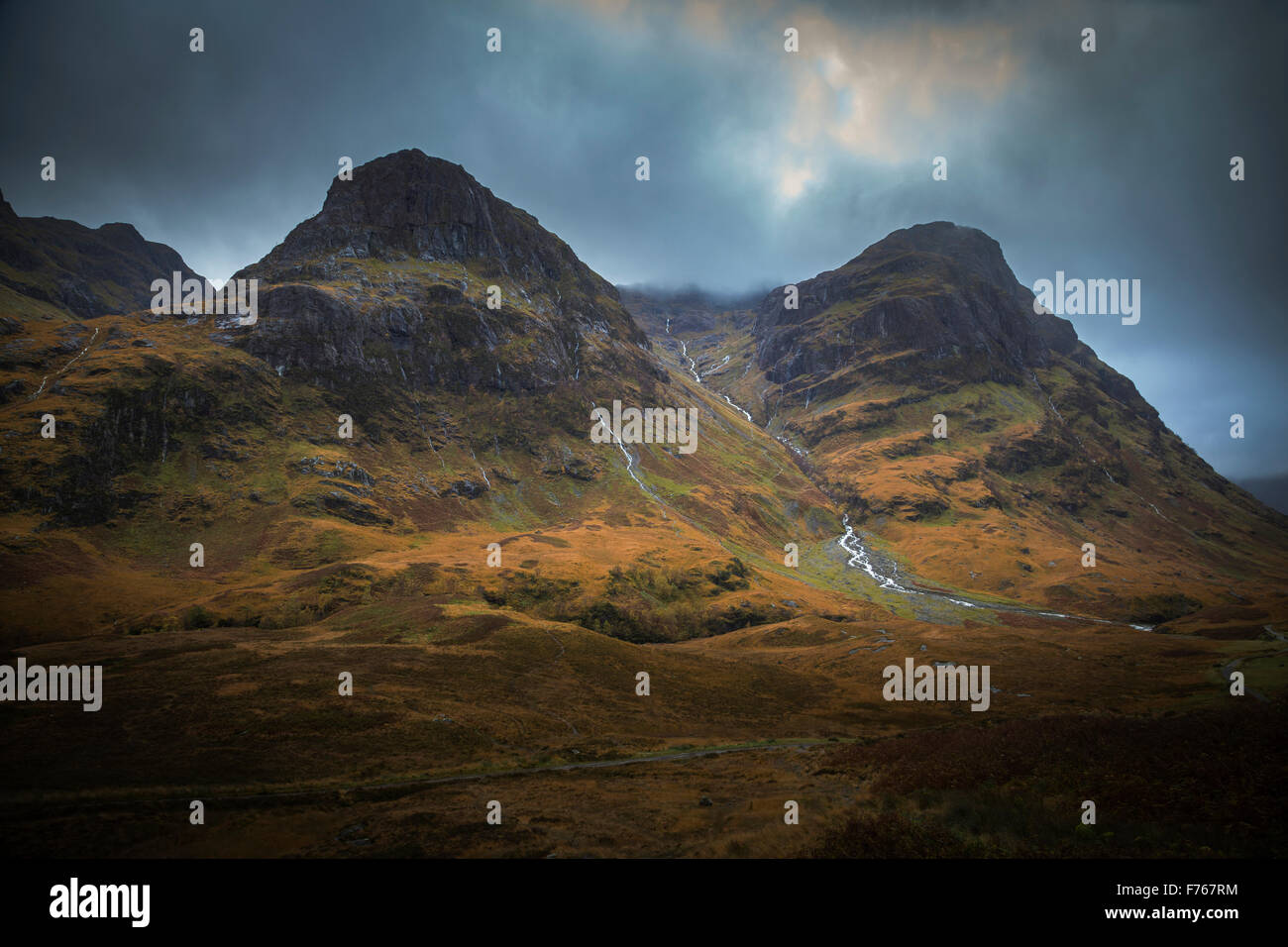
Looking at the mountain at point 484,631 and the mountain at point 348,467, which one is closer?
the mountain at point 484,631

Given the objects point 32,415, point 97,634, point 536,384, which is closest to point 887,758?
point 97,634

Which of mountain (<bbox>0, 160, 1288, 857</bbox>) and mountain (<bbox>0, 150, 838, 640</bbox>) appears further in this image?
mountain (<bbox>0, 150, 838, 640</bbox>)

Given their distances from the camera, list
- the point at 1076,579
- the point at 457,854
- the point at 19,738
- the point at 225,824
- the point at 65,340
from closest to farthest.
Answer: the point at 457,854
the point at 225,824
the point at 19,738
the point at 65,340
the point at 1076,579

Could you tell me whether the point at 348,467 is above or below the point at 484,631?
above

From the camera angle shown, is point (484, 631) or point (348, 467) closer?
point (484, 631)

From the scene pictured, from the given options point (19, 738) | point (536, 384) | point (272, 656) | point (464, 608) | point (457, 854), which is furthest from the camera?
point (536, 384)
